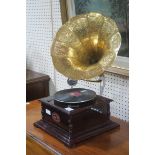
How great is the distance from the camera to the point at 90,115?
123cm

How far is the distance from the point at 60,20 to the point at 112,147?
0.99 meters

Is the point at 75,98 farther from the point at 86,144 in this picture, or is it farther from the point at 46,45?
the point at 46,45

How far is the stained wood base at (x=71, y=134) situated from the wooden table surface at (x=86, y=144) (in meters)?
0.02

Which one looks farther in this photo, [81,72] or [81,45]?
[81,45]

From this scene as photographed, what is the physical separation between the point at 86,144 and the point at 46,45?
102 centimetres

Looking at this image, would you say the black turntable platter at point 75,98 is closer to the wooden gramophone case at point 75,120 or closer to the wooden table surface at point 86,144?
the wooden gramophone case at point 75,120

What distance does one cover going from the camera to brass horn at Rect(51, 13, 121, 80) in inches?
49.7

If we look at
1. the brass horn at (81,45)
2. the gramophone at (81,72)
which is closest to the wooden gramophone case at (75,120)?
the gramophone at (81,72)

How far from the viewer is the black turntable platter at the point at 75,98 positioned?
3.96 feet

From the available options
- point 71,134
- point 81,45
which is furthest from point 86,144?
point 81,45

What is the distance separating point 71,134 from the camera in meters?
1.16

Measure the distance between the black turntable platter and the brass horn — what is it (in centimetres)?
10
